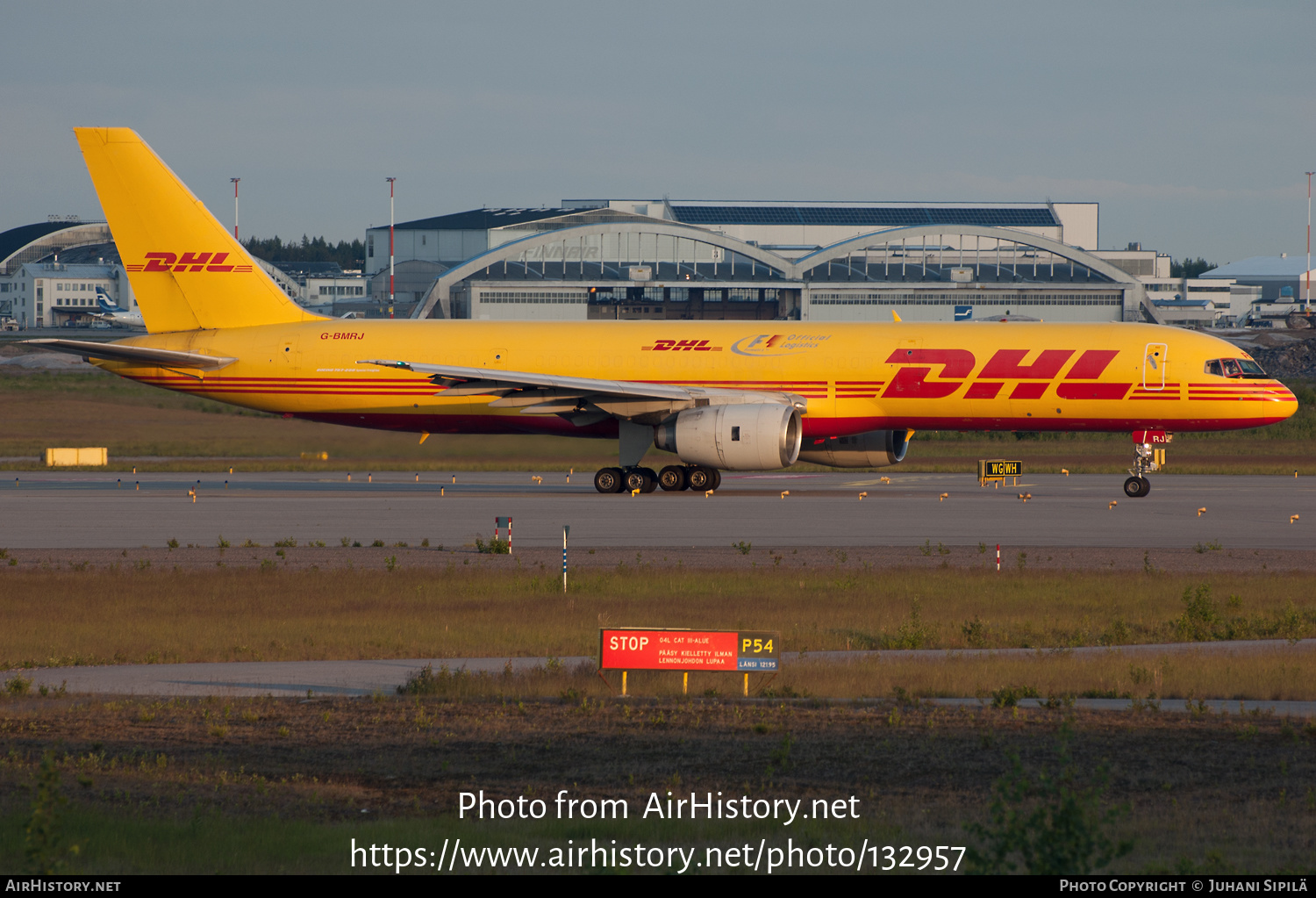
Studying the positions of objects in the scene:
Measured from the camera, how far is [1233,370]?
38719 millimetres

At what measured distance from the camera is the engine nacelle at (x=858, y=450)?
40.9m

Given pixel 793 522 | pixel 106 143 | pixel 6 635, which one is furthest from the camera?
pixel 106 143

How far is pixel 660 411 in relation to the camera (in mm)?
38438

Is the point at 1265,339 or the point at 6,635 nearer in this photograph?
the point at 6,635

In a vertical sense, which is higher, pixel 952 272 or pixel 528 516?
pixel 952 272

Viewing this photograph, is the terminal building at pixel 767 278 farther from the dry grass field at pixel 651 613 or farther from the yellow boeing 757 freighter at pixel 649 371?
the dry grass field at pixel 651 613

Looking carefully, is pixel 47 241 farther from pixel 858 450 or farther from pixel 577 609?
pixel 577 609

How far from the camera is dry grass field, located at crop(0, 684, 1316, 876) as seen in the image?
9.01 m

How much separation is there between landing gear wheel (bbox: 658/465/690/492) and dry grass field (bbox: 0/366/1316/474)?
1784 millimetres

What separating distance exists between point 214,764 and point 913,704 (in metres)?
7.08

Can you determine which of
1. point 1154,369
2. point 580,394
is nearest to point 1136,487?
point 1154,369

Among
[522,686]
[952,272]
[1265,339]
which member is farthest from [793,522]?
[1265,339]

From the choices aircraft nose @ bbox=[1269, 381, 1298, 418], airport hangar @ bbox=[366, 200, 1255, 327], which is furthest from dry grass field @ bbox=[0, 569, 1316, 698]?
airport hangar @ bbox=[366, 200, 1255, 327]

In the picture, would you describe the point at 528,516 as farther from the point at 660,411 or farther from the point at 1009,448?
the point at 1009,448
